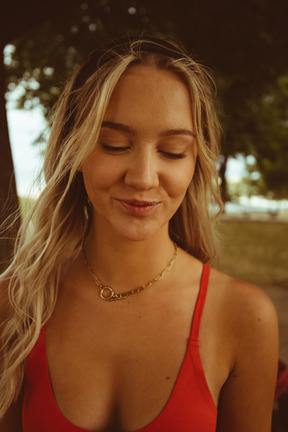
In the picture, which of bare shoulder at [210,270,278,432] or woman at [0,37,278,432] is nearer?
woman at [0,37,278,432]

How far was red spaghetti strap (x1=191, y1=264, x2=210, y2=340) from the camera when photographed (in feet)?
6.20

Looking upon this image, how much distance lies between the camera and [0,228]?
245 centimetres

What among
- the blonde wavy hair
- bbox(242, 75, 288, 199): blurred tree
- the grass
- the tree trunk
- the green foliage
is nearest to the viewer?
the blonde wavy hair

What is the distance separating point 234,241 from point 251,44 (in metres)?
12.7

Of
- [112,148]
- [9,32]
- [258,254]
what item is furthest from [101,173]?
[258,254]

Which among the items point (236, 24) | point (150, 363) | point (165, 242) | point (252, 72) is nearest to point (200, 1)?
point (236, 24)

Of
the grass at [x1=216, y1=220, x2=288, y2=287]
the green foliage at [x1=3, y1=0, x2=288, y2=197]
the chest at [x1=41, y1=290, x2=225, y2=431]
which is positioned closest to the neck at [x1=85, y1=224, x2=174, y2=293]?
the chest at [x1=41, y1=290, x2=225, y2=431]

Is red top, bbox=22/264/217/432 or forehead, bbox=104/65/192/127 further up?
forehead, bbox=104/65/192/127

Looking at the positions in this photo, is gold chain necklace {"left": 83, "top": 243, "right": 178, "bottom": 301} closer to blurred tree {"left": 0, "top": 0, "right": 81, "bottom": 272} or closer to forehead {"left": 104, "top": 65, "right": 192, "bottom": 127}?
forehead {"left": 104, "top": 65, "right": 192, "bottom": 127}

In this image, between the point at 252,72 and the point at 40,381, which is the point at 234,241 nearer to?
the point at 252,72

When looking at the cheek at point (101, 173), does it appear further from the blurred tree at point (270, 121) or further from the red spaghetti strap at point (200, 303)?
the blurred tree at point (270, 121)

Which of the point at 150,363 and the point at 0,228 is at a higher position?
the point at 0,228

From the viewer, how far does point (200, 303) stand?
196 cm

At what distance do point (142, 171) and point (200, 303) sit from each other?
739 millimetres
